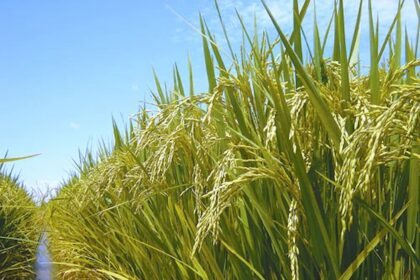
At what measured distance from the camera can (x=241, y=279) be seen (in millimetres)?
1771

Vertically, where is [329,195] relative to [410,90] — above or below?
below

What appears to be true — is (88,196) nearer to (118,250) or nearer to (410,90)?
(118,250)

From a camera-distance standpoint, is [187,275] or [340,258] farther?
[187,275]

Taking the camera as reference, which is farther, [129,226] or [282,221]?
[129,226]

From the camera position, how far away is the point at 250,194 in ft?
5.24

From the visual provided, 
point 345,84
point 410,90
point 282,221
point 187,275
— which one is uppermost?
point 345,84

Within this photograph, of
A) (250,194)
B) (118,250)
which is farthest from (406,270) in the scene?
(118,250)

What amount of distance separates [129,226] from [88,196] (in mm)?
963

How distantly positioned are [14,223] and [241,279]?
4897mm

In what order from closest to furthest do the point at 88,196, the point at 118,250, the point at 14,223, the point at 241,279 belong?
the point at 241,279, the point at 118,250, the point at 88,196, the point at 14,223

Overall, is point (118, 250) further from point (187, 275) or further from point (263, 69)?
point (263, 69)

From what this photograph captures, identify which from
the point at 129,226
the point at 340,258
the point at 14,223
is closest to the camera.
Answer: the point at 340,258

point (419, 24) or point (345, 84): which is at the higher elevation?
point (419, 24)

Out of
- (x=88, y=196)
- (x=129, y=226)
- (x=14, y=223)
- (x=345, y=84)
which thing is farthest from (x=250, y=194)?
(x=14, y=223)
